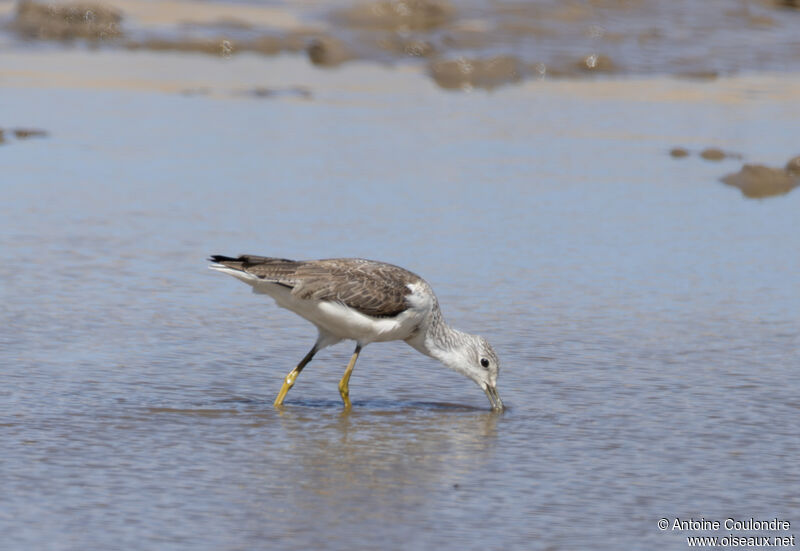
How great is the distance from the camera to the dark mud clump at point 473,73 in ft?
71.0

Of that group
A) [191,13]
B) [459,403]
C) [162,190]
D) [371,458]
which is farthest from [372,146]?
[191,13]

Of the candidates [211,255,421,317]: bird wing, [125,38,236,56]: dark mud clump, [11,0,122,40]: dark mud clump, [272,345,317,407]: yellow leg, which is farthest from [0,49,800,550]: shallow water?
[11,0,122,40]: dark mud clump

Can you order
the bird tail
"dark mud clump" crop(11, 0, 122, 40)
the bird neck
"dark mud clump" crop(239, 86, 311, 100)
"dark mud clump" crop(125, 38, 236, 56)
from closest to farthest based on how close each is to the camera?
the bird tail, the bird neck, "dark mud clump" crop(239, 86, 311, 100), "dark mud clump" crop(125, 38, 236, 56), "dark mud clump" crop(11, 0, 122, 40)

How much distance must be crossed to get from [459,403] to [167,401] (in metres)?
1.79

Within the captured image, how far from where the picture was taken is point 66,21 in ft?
79.8

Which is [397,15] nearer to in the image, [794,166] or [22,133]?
[22,133]

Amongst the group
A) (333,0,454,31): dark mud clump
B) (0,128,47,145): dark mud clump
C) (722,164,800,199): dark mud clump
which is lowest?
(0,128,47,145): dark mud clump

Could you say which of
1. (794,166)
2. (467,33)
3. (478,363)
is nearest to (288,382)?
(478,363)

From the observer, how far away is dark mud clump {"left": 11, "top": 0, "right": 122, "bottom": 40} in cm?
2392

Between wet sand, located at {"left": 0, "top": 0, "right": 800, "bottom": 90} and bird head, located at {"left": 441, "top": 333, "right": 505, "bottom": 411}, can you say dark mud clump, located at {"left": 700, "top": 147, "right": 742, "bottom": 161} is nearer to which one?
wet sand, located at {"left": 0, "top": 0, "right": 800, "bottom": 90}

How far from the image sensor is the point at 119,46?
76.6 ft

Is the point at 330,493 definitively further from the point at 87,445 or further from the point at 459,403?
the point at 459,403

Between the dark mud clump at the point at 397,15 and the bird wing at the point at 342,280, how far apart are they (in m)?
17.5

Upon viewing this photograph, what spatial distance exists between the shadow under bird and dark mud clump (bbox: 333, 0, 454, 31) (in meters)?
17.5
